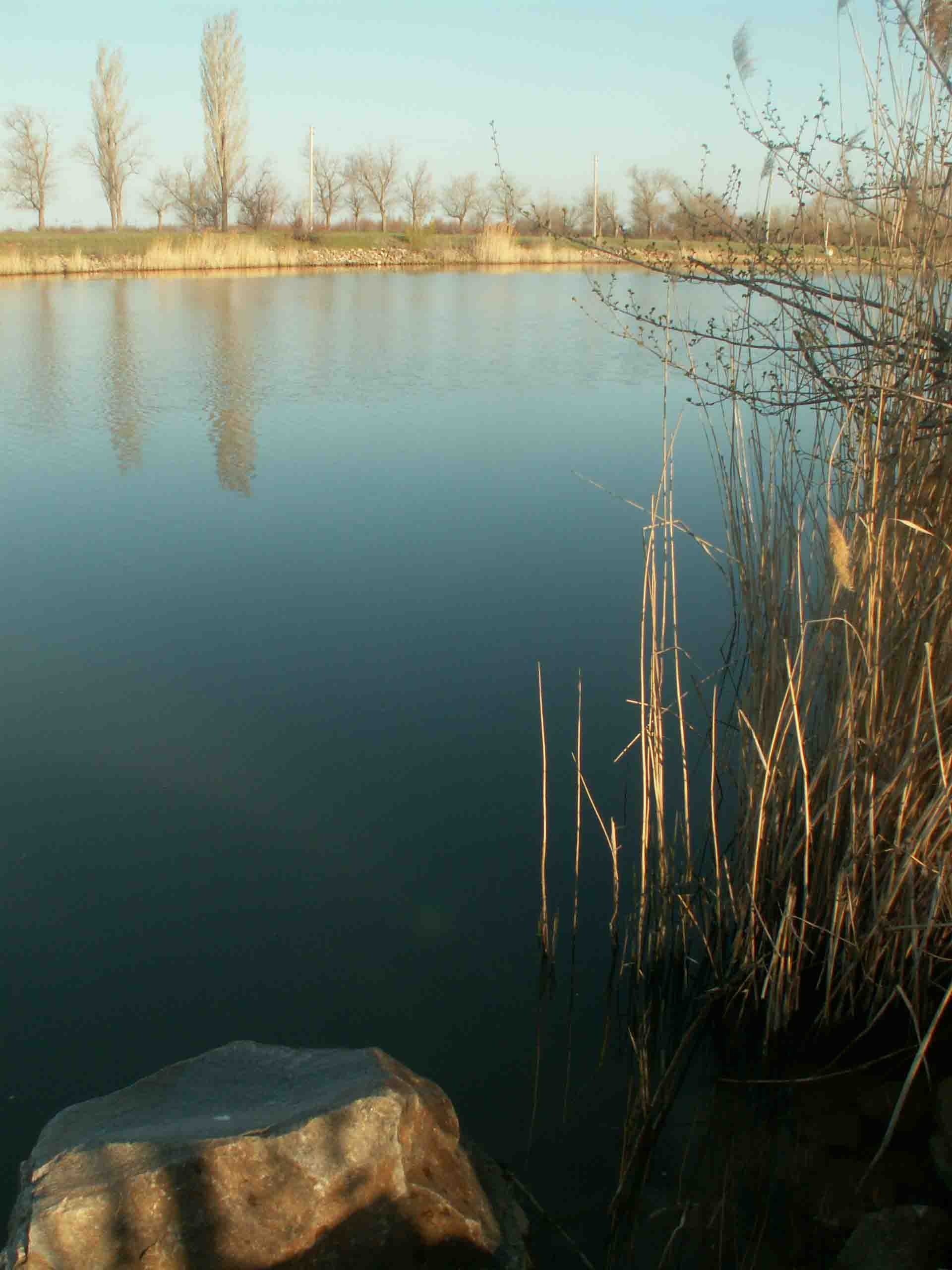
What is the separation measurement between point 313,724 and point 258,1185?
1875mm

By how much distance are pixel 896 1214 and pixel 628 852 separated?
121 cm

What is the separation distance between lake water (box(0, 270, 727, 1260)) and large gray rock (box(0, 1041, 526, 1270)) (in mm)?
306

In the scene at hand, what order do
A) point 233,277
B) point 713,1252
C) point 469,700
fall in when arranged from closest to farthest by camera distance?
point 713,1252
point 469,700
point 233,277

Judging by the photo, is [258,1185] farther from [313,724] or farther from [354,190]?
[354,190]

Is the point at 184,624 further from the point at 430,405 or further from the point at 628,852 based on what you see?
the point at 430,405

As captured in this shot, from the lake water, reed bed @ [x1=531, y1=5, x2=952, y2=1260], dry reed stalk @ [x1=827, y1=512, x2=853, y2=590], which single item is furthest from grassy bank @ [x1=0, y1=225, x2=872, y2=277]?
dry reed stalk @ [x1=827, y1=512, x2=853, y2=590]

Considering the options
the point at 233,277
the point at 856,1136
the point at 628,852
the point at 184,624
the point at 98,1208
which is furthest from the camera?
the point at 233,277

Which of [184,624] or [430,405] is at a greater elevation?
[430,405]

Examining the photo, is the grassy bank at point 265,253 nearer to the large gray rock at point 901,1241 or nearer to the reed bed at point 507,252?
the reed bed at point 507,252

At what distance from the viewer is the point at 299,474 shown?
6.20 metres

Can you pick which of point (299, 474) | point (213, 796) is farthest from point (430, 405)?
point (213, 796)

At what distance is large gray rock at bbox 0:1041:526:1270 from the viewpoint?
4.87 feet

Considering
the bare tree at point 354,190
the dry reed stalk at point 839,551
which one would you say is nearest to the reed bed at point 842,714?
the dry reed stalk at point 839,551

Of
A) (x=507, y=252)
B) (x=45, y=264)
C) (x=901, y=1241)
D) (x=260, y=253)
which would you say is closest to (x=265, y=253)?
(x=260, y=253)
